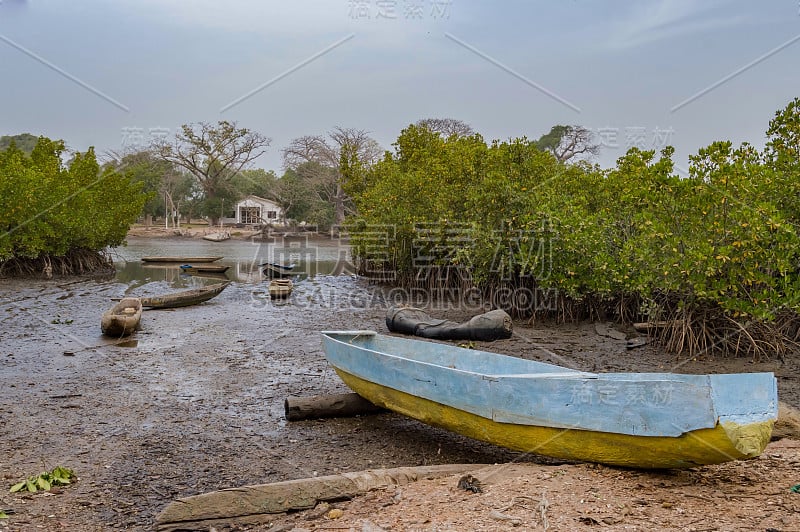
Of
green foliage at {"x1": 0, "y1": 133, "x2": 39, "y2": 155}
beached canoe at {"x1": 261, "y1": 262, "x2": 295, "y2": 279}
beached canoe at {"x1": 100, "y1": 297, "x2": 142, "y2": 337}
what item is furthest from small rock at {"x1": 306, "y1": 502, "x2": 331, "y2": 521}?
green foliage at {"x1": 0, "y1": 133, "x2": 39, "y2": 155}

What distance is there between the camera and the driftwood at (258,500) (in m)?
4.54

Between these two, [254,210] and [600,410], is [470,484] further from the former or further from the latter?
[254,210]

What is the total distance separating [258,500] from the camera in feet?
15.4

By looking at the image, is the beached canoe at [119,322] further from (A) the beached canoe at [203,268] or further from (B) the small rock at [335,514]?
(A) the beached canoe at [203,268]

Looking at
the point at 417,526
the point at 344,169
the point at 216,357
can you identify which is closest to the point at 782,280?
the point at 417,526

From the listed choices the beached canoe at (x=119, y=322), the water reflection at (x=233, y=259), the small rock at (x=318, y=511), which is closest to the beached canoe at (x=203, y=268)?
the water reflection at (x=233, y=259)

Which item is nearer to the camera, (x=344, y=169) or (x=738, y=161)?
(x=738, y=161)

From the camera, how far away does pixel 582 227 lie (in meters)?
12.3

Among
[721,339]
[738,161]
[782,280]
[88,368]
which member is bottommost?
[88,368]

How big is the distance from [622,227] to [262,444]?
8615 mm

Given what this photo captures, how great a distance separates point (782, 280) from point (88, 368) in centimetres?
1004

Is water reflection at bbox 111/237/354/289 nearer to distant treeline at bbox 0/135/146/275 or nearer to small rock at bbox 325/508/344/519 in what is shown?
distant treeline at bbox 0/135/146/275

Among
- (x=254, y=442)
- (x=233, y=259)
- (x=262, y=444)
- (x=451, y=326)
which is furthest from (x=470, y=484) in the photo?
(x=233, y=259)

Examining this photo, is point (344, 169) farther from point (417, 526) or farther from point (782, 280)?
point (417, 526)
